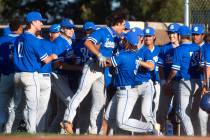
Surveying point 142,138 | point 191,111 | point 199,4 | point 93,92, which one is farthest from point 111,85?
point 142,138

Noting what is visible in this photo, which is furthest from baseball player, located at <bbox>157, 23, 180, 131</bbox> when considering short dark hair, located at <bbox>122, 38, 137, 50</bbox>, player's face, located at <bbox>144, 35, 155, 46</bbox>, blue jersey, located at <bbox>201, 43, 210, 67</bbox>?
short dark hair, located at <bbox>122, 38, 137, 50</bbox>

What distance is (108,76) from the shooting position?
44.3ft

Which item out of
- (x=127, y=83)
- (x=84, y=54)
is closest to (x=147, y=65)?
(x=127, y=83)

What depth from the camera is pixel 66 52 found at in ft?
46.5

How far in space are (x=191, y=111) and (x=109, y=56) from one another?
1586 mm

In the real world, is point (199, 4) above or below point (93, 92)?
above

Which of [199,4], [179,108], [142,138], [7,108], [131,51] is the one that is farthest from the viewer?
[199,4]

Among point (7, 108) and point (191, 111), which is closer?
point (191, 111)

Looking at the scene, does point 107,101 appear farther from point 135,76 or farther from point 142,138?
point 142,138

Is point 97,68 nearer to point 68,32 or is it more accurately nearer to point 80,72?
point 80,72

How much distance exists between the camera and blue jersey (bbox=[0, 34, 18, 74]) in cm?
1427

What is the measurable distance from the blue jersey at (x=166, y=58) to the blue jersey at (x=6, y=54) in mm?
2374

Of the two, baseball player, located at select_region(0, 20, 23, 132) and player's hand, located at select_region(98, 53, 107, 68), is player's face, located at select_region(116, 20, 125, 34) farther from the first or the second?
baseball player, located at select_region(0, 20, 23, 132)

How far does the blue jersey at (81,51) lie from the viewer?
1398 cm
